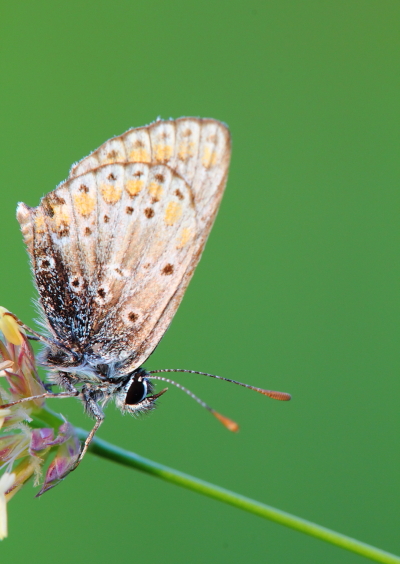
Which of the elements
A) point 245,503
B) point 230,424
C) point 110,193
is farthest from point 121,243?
point 245,503

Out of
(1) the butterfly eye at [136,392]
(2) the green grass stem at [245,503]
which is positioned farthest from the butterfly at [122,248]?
(2) the green grass stem at [245,503]

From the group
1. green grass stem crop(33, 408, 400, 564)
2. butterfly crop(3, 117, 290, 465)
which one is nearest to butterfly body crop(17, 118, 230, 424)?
→ butterfly crop(3, 117, 290, 465)

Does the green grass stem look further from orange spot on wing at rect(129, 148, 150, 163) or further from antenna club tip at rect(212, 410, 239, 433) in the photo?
orange spot on wing at rect(129, 148, 150, 163)

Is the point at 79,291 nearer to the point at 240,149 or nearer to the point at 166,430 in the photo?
the point at 166,430

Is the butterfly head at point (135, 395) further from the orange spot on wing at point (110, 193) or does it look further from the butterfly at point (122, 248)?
the orange spot on wing at point (110, 193)

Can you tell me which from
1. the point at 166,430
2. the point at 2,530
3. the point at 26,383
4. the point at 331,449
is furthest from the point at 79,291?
the point at 331,449

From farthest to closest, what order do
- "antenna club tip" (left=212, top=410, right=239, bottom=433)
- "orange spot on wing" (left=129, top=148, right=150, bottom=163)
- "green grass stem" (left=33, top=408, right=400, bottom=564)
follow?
"orange spot on wing" (left=129, top=148, right=150, bottom=163), "antenna club tip" (left=212, top=410, right=239, bottom=433), "green grass stem" (left=33, top=408, right=400, bottom=564)

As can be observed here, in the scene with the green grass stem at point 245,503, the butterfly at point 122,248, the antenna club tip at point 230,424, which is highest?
the butterfly at point 122,248
